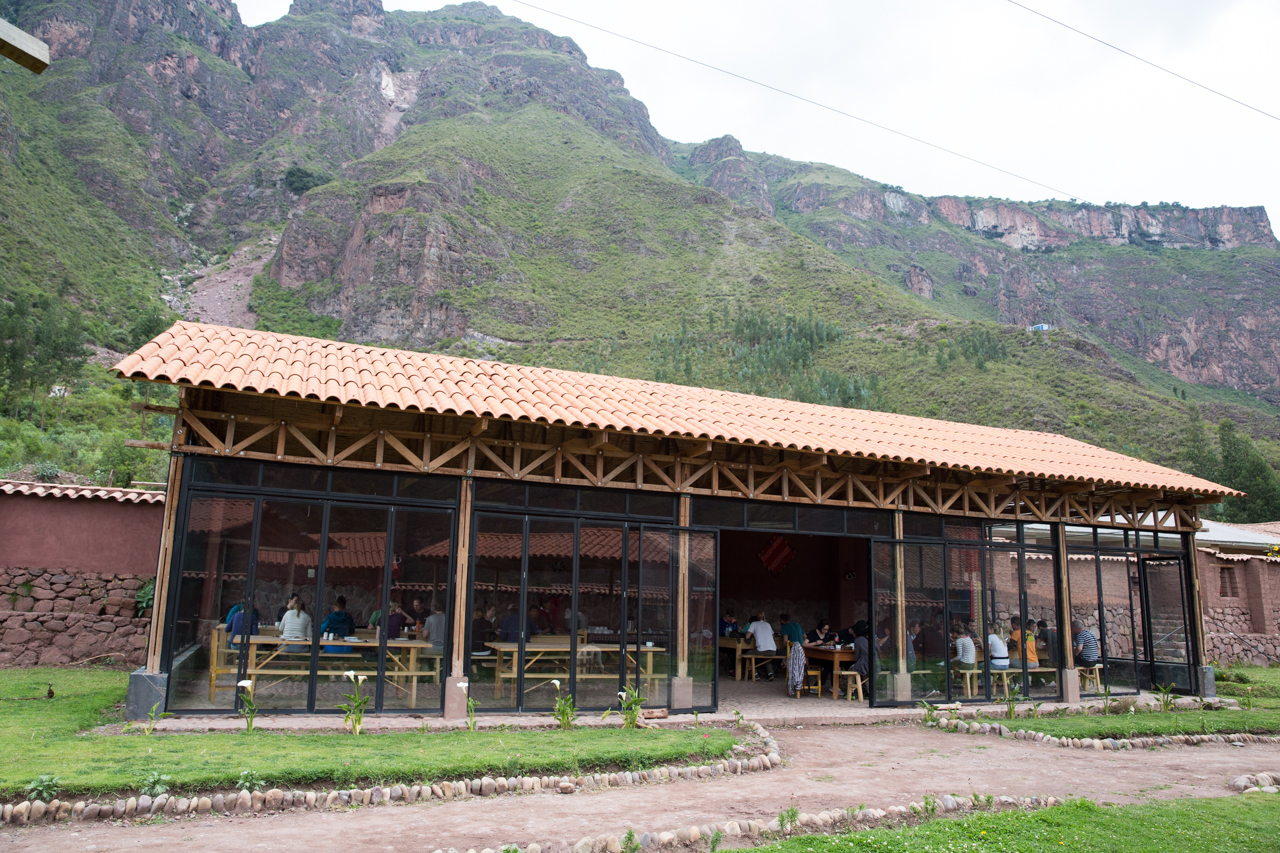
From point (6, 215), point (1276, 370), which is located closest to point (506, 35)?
point (6, 215)

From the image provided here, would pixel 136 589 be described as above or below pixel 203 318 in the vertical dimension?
below

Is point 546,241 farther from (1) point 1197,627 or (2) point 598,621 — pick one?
(2) point 598,621

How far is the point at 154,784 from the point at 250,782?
0.60 m

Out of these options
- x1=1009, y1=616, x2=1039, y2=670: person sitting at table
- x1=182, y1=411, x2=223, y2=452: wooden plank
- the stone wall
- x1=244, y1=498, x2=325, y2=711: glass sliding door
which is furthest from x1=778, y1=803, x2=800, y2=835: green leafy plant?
the stone wall

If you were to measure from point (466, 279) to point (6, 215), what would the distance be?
98.8ft

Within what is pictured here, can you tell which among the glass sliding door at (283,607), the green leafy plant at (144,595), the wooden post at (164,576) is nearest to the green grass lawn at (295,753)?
the wooden post at (164,576)

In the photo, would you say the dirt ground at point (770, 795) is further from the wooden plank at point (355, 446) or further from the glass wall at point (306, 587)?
the wooden plank at point (355, 446)

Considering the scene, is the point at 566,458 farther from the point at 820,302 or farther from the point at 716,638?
the point at 820,302

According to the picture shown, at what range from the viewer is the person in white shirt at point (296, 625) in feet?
28.5

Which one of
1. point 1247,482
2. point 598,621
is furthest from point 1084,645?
point 1247,482

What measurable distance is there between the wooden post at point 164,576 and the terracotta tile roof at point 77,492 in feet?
14.6

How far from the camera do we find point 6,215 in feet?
169

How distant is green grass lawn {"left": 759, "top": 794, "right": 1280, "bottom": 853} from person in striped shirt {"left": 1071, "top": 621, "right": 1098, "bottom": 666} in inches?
287

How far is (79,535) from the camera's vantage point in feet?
40.4
